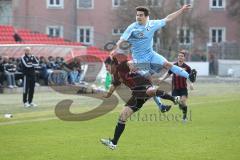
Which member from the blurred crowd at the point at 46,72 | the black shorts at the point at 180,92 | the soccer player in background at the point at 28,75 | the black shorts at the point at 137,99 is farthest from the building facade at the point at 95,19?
the black shorts at the point at 137,99

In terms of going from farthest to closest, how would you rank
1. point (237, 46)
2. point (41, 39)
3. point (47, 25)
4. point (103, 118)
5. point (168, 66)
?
point (47, 25)
point (237, 46)
point (41, 39)
point (103, 118)
point (168, 66)

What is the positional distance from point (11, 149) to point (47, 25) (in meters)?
57.9

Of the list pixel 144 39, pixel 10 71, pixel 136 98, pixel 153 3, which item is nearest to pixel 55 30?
pixel 153 3

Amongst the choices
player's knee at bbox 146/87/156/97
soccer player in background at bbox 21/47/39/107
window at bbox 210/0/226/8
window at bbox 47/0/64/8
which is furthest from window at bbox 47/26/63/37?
player's knee at bbox 146/87/156/97

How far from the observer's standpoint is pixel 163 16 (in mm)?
63656

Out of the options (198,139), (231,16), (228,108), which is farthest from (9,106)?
(231,16)

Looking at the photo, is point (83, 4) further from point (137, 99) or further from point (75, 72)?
point (137, 99)

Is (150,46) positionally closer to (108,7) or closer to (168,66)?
(168,66)

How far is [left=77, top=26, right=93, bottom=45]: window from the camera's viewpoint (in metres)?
71.5

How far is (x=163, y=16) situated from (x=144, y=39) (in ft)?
165

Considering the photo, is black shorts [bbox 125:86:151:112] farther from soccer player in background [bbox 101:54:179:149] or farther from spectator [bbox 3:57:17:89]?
spectator [bbox 3:57:17:89]

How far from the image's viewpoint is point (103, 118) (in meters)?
21.2

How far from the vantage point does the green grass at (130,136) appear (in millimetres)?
12836

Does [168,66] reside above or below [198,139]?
above
